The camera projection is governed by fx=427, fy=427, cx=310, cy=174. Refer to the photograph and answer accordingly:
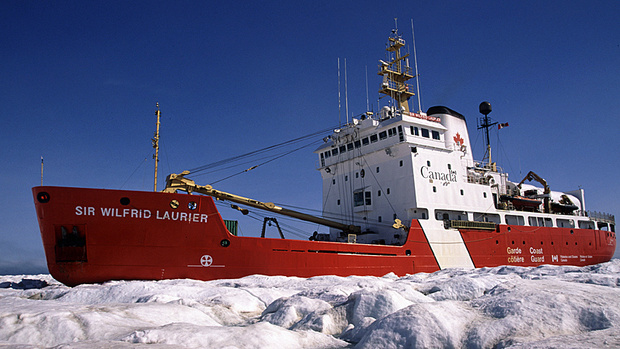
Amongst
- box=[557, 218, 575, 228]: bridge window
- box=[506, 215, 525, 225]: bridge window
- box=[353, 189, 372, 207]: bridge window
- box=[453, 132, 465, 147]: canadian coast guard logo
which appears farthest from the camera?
box=[557, 218, 575, 228]: bridge window

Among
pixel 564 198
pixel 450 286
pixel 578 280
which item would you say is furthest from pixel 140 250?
pixel 564 198

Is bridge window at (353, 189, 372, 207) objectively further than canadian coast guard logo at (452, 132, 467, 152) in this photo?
No

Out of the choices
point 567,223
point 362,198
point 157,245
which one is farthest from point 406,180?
point 567,223

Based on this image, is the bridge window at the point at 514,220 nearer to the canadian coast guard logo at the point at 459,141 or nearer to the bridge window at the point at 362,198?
the canadian coast guard logo at the point at 459,141

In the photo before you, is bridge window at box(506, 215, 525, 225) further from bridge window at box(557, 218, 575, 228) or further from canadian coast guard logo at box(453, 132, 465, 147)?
bridge window at box(557, 218, 575, 228)

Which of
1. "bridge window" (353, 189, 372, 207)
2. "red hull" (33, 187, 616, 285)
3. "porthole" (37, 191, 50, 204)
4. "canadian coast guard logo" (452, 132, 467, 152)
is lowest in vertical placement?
"red hull" (33, 187, 616, 285)

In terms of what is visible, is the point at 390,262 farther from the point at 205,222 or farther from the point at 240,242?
the point at 205,222

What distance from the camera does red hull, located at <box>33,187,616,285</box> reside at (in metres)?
11.7

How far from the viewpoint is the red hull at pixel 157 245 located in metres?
11.7

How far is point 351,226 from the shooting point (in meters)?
18.3

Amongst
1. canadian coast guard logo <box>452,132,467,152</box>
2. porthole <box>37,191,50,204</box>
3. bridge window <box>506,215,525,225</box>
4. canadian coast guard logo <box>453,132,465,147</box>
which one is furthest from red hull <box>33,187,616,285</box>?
bridge window <box>506,215,525,225</box>

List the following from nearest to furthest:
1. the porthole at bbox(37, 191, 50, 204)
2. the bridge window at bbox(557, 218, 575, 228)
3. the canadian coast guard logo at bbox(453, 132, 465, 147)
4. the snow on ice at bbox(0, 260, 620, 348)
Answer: the snow on ice at bbox(0, 260, 620, 348), the porthole at bbox(37, 191, 50, 204), the canadian coast guard logo at bbox(453, 132, 465, 147), the bridge window at bbox(557, 218, 575, 228)

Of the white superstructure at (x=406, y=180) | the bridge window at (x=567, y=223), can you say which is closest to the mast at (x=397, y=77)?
the white superstructure at (x=406, y=180)

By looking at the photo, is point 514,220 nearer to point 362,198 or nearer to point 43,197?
point 362,198
